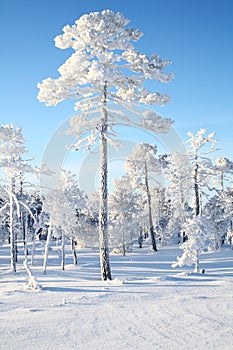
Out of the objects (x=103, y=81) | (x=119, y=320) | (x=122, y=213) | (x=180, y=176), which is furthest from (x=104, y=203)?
(x=122, y=213)

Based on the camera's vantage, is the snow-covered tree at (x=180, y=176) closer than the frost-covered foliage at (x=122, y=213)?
Yes

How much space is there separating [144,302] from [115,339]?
2412mm

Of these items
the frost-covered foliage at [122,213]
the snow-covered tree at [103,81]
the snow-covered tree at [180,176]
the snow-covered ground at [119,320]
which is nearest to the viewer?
the snow-covered ground at [119,320]

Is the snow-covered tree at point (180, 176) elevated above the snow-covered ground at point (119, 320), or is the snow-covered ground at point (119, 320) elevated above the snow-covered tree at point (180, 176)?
the snow-covered tree at point (180, 176)

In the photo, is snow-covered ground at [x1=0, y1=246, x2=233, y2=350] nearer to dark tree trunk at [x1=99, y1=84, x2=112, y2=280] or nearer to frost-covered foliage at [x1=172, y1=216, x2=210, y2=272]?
dark tree trunk at [x1=99, y1=84, x2=112, y2=280]

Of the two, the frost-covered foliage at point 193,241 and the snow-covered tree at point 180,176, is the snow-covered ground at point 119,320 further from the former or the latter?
the snow-covered tree at point 180,176

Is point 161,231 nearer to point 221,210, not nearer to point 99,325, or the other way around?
point 221,210

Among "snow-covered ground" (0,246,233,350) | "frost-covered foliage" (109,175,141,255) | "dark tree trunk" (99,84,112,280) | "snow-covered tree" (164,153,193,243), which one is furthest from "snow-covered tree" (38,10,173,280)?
"frost-covered foliage" (109,175,141,255)

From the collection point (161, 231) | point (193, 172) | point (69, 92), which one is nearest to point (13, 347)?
point (69, 92)

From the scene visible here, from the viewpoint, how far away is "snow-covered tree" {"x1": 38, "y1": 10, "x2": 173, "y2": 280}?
1391 cm

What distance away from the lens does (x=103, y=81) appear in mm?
14266

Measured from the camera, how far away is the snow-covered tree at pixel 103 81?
1391 cm

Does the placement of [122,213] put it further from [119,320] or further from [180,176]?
[119,320]

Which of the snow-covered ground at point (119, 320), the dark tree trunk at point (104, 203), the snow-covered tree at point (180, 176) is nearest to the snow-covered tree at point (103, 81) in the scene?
the dark tree trunk at point (104, 203)
